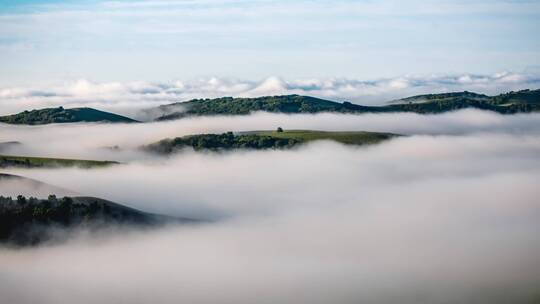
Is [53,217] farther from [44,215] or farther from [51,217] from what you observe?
[44,215]

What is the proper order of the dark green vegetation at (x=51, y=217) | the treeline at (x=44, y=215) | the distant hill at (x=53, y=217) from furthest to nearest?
the distant hill at (x=53, y=217) < the dark green vegetation at (x=51, y=217) < the treeline at (x=44, y=215)

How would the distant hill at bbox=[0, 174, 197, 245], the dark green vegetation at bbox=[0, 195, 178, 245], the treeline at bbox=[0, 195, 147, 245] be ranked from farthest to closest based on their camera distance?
the distant hill at bbox=[0, 174, 197, 245] < the dark green vegetation at bbox=[0, 195, 178, 245] < the treeline at bbox=[0, 195, 147, 245]

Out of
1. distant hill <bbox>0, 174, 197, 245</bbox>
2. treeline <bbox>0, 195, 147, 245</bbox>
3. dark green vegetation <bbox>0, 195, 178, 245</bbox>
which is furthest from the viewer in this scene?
distant hill <bbox>0, 174, 197, 245</bbox>

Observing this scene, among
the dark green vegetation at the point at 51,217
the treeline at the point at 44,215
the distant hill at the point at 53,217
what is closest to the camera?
the treeline at the point at 44,215

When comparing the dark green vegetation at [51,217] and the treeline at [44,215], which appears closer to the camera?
the treeline at [44,215]

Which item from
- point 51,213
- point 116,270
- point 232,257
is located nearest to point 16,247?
point 51,213

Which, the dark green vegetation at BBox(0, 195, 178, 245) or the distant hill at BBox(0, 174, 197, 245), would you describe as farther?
the distant hill at BBox(0, 174, 197, 245)
